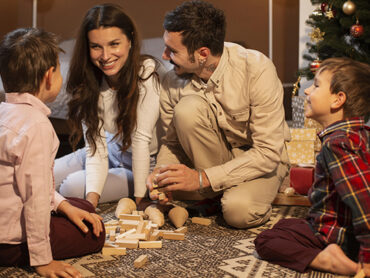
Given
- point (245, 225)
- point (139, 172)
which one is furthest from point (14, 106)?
point (245, 225)

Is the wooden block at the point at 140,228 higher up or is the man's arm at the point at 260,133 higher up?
the man's arm at the point at 260,133

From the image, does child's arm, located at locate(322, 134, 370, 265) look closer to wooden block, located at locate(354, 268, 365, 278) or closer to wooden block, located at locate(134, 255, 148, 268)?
wooden block, located at locate(354, 268, 365, 278)

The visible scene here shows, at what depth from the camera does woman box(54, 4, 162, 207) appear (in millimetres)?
2232

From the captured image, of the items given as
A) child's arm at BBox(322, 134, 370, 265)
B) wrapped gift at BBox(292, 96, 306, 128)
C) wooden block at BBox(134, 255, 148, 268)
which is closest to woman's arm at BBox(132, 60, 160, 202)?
wooden block at BBox(134, 255, 148, 268)

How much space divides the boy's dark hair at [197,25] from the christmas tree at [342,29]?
Answer: 1474mm

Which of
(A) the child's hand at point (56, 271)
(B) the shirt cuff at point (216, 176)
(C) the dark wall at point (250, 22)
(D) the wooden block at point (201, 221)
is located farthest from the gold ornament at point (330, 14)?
(A) the child's hand at point (56, 271)

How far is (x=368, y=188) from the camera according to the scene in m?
1.43

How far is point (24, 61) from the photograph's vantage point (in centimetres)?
150

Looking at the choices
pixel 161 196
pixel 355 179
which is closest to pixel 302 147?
pixel 161 196

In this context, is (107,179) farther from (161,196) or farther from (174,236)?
(174,236)

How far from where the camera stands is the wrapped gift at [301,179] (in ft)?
8.80

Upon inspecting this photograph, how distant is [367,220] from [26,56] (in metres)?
1.15

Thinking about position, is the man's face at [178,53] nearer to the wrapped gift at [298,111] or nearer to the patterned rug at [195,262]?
the patterned rug at [195,262]

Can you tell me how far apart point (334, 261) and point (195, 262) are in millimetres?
462
